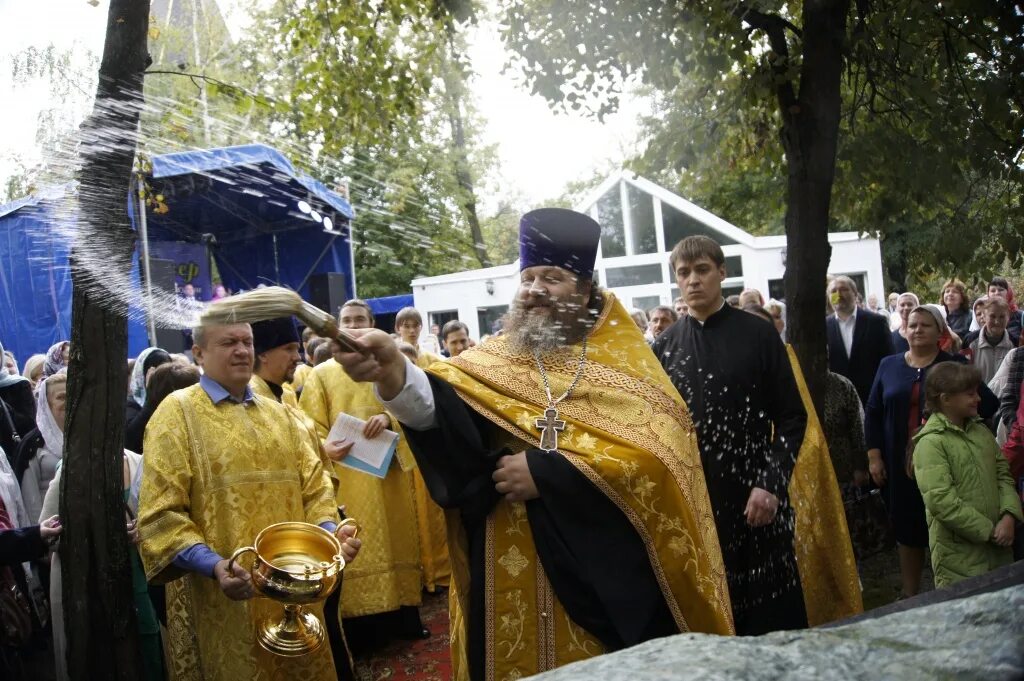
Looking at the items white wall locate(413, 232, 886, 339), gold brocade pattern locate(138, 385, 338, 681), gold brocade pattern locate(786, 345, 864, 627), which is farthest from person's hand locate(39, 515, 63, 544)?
gold brocade pattern locate(786, 345, 864, 627)

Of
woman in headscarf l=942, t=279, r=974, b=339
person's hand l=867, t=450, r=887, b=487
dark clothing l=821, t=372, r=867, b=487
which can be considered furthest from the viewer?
woman in headscarf l=942, t=279, r=974, b=339

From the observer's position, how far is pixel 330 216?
311 centimetres

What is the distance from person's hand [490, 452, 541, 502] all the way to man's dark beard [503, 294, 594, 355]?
0.43m

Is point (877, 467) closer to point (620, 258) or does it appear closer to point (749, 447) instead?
point (749, 447)

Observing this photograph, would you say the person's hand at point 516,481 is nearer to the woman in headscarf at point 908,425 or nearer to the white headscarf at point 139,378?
the white headscarf at point 139,378

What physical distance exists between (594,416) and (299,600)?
1.08 m

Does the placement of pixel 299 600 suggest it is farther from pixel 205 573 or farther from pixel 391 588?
pixel 391 588

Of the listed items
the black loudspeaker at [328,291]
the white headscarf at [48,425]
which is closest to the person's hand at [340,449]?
the white headscarf at [48,425]

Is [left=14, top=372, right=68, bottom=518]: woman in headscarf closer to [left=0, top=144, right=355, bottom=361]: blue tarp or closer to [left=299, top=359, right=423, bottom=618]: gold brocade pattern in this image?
[left=0, top=144, right=355, bottom=361]: blue tarp

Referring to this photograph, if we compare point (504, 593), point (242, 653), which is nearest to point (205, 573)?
point (242, 653)

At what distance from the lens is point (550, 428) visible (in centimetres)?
290

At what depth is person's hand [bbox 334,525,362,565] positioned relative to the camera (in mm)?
3398

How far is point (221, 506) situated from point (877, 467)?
13.1ft

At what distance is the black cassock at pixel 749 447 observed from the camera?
401cm
